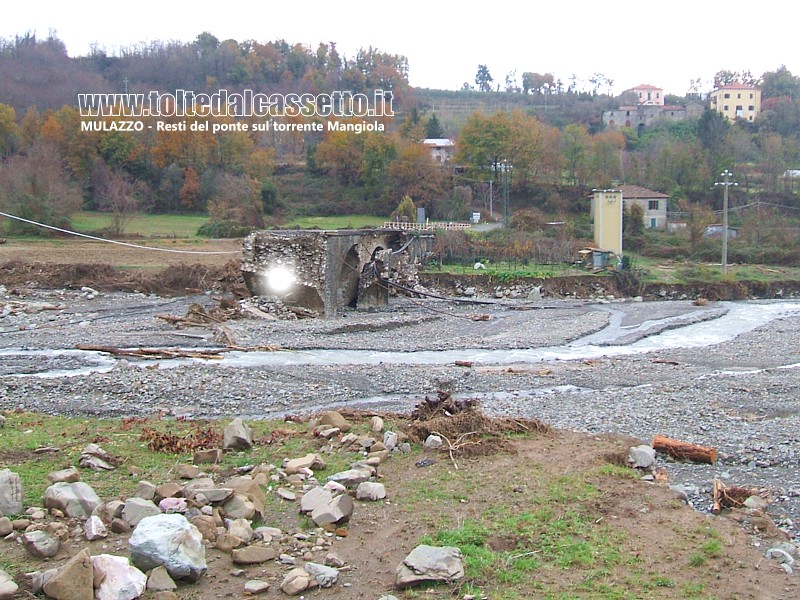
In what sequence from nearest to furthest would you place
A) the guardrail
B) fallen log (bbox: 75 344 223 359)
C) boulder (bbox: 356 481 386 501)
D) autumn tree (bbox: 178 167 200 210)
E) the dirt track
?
boulder (bbox: 356 481 386 501) < fallen log (bbox: 75 344 223 359) < the dirt track < the guardrail < autumn tree (bbox: 178 167 200 210)

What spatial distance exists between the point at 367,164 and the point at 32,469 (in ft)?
184

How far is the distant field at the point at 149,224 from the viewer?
51094 mm

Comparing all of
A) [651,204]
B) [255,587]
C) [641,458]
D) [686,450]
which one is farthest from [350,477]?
[651,204]

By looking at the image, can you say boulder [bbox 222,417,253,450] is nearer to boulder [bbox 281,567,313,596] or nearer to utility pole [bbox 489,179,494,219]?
boulder [bbox 281,567,313,596]

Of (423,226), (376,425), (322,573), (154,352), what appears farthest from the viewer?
(423,226)

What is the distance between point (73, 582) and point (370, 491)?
3987mm

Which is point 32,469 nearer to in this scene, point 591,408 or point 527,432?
point 527,432

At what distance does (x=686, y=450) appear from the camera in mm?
12977

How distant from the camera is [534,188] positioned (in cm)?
6562

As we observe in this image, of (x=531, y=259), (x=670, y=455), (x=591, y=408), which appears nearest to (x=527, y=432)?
(x=670, y=455)

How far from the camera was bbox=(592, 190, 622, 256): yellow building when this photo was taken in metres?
51.9

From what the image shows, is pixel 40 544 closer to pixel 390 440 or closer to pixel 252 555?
pixel 252 555

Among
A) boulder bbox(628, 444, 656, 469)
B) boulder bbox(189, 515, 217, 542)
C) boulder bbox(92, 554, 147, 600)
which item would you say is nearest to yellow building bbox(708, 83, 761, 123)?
boulder bbox(628, 444, 656, 469)

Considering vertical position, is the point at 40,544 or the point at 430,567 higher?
the point at 40,544
